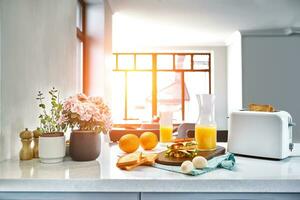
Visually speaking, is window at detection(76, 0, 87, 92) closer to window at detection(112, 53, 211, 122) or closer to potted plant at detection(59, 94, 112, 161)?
potted plant at detection(59, 94, 112, 161)

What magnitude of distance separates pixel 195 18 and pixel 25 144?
176 inches

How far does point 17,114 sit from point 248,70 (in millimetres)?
5699

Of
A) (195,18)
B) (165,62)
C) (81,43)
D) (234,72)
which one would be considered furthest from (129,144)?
(165,62)

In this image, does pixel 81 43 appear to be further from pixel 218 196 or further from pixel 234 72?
pixel 234 72

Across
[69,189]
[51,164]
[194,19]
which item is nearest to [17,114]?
[51,164]

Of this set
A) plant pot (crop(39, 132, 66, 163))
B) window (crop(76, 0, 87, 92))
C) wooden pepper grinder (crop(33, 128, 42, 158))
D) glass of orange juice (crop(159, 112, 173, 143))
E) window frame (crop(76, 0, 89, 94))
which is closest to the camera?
plant pot (crop(39, 132, 66, 163))

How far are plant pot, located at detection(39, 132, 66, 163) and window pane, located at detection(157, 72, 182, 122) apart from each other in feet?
21.7

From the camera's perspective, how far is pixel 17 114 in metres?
1.46

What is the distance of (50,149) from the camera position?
52.8 inches

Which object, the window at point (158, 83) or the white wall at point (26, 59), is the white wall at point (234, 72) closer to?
the window at point (158, 83)

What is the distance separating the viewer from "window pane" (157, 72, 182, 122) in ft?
26.2

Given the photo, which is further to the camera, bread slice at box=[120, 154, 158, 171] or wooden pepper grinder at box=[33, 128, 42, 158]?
wooden pepper grinder at box=[33, 128, 42, 158]

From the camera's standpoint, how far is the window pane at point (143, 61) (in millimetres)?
7902

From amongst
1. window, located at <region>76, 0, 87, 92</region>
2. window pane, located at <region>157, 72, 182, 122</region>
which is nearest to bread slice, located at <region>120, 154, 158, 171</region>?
window, located at <region>76, 0, 87, 92</region>
